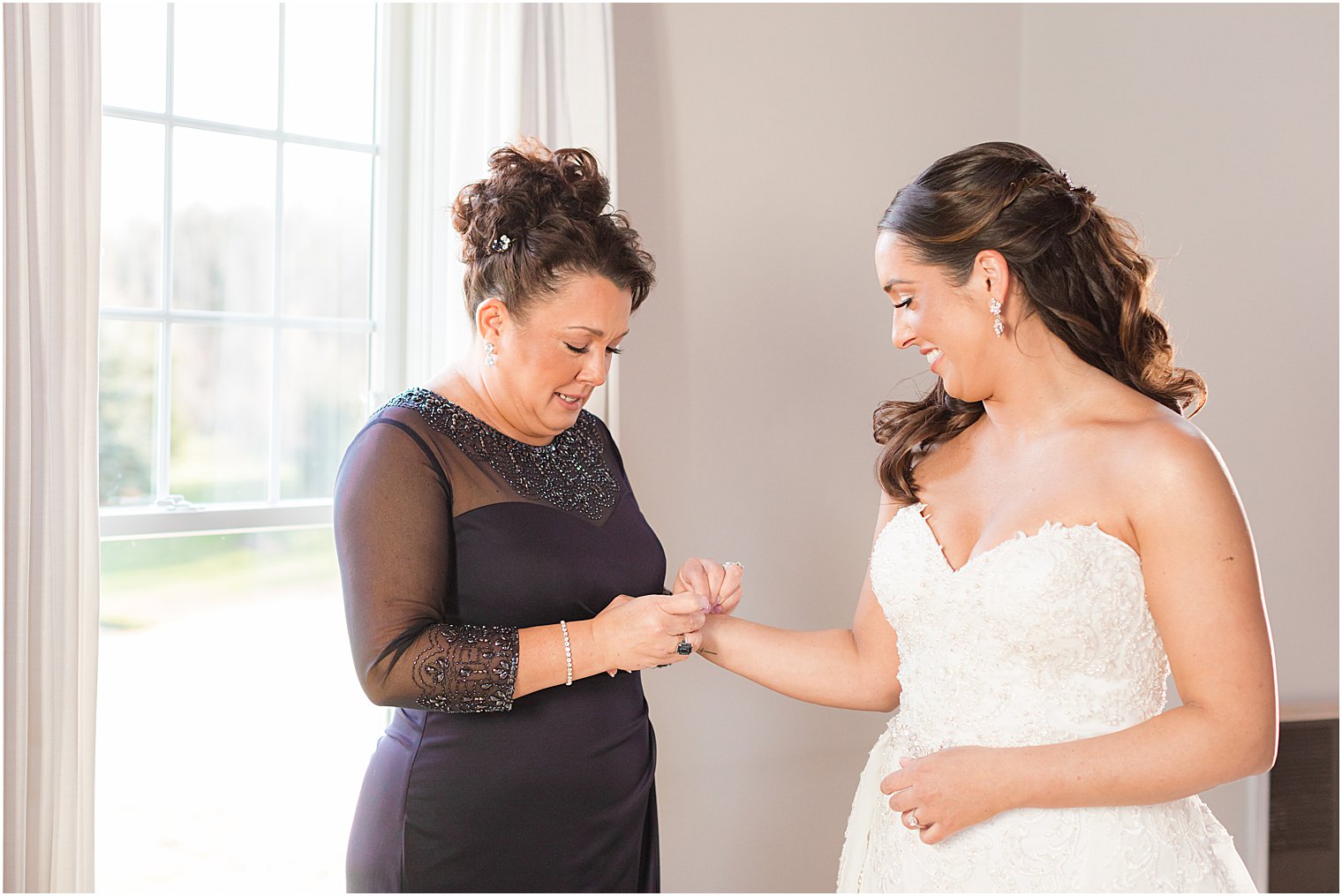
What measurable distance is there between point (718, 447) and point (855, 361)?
567 mm

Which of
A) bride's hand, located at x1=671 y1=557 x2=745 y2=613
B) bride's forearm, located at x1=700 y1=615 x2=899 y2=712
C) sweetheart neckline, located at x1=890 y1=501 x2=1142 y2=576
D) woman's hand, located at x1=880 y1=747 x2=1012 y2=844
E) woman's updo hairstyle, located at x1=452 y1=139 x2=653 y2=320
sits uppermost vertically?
woman's updo hairstyle, located at x1=452 y1=139 x2=653 y2=320

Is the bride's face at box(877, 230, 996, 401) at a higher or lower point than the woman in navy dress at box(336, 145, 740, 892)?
higher

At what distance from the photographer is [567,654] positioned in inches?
64.9

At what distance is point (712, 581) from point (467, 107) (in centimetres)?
122

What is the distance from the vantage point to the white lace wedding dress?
5.10 ft

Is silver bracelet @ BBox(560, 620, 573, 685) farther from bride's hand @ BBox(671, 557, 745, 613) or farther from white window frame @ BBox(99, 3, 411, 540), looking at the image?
white window frame @ BBox(99, 3, 411, 540)

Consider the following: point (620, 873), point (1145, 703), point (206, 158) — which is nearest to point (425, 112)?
point (206, 158)

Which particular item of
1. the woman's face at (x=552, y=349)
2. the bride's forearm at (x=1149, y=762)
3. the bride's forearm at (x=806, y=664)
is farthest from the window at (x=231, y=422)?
the bride's forearm at (x=1149, y=762)

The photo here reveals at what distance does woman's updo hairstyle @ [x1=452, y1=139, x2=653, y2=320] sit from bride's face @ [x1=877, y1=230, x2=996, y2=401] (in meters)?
0.43

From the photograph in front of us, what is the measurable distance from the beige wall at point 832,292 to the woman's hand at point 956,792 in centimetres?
133

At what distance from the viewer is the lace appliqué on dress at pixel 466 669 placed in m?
1.55

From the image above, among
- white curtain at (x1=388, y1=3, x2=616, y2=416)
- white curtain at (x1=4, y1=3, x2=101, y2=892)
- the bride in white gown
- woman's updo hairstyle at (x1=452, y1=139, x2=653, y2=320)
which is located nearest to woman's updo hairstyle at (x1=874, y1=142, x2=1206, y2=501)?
the bride in white gown

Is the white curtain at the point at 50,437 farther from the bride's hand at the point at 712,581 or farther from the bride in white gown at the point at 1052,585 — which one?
the bride in white gown at the point at 1052,585

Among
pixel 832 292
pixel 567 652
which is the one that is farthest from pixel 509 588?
pixel 832 292
